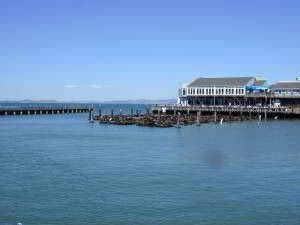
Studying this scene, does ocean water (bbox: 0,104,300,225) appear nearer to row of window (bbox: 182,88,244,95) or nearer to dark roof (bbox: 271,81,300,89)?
dark roof (bbox: 271,81,300,89)

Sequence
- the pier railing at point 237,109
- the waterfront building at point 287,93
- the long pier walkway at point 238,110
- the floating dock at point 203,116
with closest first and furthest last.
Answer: the floating dock at point 203,116 → the long pier walkway at point 238,110 → the pier railing at point 237,109 → the waterfront building at point 287,93

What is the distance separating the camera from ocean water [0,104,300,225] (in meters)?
26.1

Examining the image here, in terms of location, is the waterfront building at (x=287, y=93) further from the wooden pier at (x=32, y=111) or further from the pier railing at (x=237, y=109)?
the wooden pier at (x=32, y=111)

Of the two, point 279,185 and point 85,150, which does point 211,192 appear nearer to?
point 279,185

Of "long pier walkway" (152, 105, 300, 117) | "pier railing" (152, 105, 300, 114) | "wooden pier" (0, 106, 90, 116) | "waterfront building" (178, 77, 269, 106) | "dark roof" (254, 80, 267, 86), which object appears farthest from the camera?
"wooden pier" (0, 106, 90, 116)

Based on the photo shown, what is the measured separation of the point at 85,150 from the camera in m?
50.9

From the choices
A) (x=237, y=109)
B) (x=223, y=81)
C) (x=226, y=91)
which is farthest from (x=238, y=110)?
(x=223, y=81)

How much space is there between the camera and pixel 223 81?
11662 cm

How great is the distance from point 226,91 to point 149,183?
8258cm

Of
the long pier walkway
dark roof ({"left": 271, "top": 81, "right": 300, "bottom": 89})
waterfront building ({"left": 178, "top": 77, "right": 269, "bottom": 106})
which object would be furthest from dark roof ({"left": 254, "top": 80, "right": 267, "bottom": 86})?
the long pier walkway

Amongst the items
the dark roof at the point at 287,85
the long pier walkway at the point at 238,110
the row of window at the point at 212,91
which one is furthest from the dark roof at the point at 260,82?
the long pier walkway at the point at 238,110

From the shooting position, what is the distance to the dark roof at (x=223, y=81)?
11391cm


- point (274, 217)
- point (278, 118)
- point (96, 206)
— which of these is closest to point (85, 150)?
point (96, 206)

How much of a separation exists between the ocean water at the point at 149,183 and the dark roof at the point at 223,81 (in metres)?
57.5
